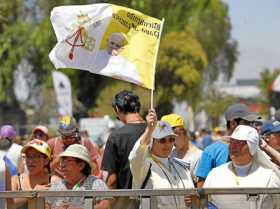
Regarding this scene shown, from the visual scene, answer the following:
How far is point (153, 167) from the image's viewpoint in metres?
6.85

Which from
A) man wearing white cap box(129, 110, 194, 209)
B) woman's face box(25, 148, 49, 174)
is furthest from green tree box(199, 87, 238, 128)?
man wearing white cap box(129, 110, 194, 209)

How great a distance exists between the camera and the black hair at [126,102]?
7391 mm

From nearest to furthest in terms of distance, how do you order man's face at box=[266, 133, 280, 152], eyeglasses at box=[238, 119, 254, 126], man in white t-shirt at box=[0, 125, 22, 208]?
eyeglasses at box=[238, 119, 254, 126], man's face at box=[266, 133, 280, 152], man in white t-shirt at box=[0, 125, 22, 208]

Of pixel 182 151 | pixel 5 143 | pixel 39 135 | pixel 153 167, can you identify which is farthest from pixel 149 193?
pixel 5 143

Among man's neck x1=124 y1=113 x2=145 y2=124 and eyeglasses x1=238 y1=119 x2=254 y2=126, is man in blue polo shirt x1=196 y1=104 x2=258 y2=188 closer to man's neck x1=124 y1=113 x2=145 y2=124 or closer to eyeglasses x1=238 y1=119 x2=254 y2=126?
eyeglasses x1=238 y1=119 x2=254 y2=126

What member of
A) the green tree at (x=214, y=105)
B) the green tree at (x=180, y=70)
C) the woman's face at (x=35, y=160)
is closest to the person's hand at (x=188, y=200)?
the woman's face at (x=35, y=160)

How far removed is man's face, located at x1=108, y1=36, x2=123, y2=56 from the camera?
7.38 m

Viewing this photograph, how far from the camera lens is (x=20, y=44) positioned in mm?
43688

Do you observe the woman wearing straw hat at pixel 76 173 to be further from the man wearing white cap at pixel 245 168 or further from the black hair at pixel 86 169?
the man wearing white cap at pixel 245 168

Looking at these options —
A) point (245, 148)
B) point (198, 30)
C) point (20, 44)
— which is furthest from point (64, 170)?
point (198, 30)

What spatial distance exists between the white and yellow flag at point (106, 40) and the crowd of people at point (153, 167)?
0.29m

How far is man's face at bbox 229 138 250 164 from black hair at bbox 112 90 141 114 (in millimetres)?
1020

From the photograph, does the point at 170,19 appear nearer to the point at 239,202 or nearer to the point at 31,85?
the point at 31,85

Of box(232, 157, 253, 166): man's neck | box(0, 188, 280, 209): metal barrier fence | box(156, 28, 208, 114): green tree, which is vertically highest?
box(156, 28, 208, 114): green tree
